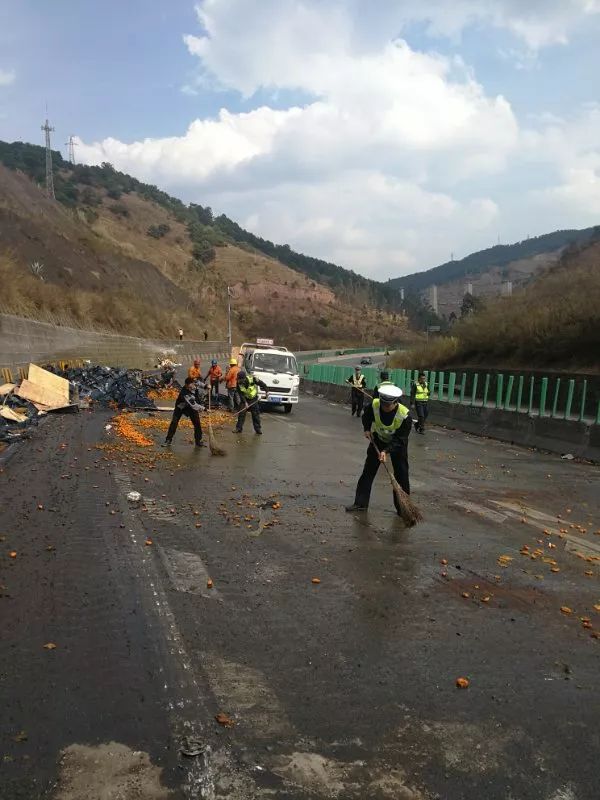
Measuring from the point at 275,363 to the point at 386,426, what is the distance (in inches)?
631

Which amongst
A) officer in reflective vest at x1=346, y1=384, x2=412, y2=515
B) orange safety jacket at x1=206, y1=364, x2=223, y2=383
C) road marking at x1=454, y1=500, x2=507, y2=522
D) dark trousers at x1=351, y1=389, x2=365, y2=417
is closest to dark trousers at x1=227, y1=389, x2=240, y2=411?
orange safety jacket at x1=206, y1=364, x2=223, y2=383

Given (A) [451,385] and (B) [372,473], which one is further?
(A) [451,385]

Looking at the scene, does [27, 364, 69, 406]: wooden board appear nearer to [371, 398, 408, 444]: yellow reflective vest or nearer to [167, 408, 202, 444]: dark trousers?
[167, 408, 202, 444]: dark trousers

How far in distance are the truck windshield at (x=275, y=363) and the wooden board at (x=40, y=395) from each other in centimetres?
685

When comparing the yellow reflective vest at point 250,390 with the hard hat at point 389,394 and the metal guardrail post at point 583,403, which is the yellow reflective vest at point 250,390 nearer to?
the metal guardrail post at point 583,403

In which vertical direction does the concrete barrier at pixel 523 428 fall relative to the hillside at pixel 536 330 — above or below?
below

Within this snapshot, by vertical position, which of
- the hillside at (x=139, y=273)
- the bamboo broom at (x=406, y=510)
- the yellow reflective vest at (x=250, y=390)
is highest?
the hillside at (x=139, y=273)

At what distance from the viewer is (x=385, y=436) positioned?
27.7 feet

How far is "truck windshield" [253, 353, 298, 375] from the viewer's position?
23.9 metres

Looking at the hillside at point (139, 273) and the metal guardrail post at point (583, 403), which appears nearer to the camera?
the metal guardrail post at point (583, 403)

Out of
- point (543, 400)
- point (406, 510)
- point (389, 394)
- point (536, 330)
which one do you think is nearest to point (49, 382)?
point (543, 400)

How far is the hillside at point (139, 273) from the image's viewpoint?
47.3 metres

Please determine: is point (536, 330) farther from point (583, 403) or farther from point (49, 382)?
point (49, 382)

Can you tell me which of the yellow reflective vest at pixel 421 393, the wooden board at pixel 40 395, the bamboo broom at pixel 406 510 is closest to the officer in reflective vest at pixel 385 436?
the bamboo broom at pixel 406 510
